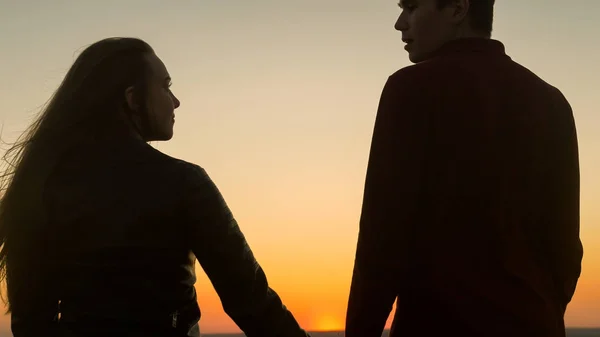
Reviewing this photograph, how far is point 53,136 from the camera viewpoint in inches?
135

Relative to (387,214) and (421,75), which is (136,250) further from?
(421,75)

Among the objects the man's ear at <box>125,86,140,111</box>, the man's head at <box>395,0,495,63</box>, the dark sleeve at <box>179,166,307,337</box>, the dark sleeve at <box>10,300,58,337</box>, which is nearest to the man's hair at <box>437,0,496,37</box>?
the man's head at <box>395,0,495,63</box>

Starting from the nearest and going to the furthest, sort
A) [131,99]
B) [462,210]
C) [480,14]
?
[462,210]
[480,14]
[131,99]

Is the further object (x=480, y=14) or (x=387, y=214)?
(x=480, y=14)

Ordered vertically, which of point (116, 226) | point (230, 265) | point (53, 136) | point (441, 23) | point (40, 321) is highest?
point (441, 23)

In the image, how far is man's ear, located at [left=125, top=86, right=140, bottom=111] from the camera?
347 centimetres

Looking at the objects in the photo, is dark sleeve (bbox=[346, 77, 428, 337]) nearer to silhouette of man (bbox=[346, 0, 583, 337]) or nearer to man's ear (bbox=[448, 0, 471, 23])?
silhouette of man (bbox=[346, 0, 583, 337])

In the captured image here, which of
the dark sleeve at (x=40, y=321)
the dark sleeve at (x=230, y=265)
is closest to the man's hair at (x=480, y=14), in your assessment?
the dark sleeve at (x=230, y=265)

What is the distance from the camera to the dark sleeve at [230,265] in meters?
3.25

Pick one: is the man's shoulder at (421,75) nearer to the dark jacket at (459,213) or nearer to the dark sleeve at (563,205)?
the dark jacket at (459,213)

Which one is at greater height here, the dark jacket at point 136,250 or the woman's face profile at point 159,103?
the woman's face profile at point 159,103

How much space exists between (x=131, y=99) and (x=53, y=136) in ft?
1.24

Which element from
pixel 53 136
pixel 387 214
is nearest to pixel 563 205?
pixel 387 214

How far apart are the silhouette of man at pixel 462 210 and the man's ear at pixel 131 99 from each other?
1.11 m
